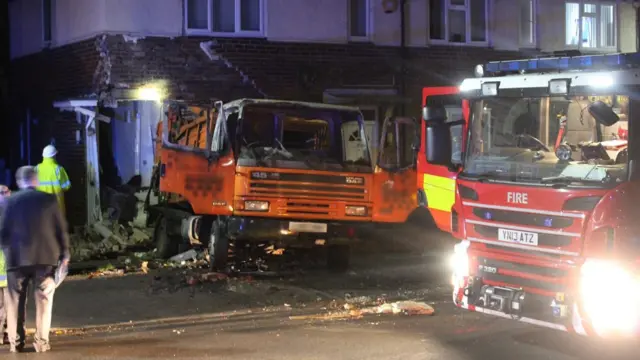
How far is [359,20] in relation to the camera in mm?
17078

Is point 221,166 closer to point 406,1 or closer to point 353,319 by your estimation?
point 353,319

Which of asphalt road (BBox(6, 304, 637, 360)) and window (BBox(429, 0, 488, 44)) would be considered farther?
window (BBox(429, 0, 488, 44))

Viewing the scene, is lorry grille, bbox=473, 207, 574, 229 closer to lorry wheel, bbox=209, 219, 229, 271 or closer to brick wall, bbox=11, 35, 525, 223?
lorry wheel, bbox=209, 219, 229, 271

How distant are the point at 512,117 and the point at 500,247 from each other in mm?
1260

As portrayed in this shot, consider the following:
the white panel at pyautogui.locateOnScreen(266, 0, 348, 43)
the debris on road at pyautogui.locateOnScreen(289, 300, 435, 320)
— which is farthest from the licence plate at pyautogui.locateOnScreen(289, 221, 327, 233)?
the white panel at pyautogui.locateOnScreen(266, 0, 348, 43)

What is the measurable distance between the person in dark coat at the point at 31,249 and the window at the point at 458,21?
11869 millimetres

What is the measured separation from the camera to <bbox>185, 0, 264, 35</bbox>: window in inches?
624

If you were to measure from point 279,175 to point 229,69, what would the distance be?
18.1ft

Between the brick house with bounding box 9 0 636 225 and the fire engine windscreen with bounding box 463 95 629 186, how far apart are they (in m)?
8.66

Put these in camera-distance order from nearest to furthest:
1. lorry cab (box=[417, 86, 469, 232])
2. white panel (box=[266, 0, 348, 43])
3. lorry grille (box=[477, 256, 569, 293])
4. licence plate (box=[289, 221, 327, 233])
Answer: lorry grille (box=[477, 256, 569, 293]) → lorry cab (box=[417, 86, 469, 232]) → licence plate (box=[289, 221, 327, 233]) → white panel (box=[266, 0, 348, 43])

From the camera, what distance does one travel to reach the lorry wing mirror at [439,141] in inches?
320

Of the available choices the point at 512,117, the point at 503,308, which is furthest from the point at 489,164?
the point at 503,308

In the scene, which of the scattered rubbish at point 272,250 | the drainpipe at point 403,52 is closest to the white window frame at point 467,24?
the drainpipe at point 403,52

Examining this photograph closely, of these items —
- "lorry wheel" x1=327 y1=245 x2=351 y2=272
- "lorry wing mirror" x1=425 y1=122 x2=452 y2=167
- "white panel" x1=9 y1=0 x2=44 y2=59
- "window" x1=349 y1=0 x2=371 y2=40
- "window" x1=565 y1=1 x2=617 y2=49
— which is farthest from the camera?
"white panel" x1=9 y1=0 x2=44 y2=59
